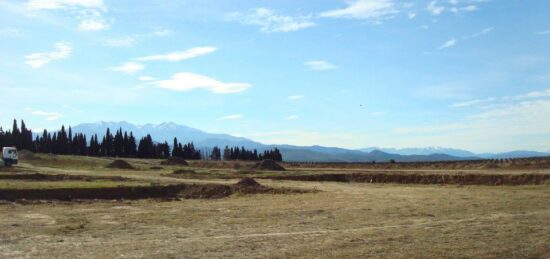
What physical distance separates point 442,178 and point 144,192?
100 ft

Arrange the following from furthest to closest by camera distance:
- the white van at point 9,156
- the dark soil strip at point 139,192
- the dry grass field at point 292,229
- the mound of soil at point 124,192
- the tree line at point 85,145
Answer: the tree line at point 85,145 → the white van at point 9,156 → the dark soil strip at point 139,192 → the mound of soil at point 124,192 → the dry grass field at point 292,229

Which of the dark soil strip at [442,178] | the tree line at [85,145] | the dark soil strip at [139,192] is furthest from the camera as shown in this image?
the tree line at [85,145]

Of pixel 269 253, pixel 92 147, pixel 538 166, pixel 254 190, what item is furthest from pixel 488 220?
pixel 92 147

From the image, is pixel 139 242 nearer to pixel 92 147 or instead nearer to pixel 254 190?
pixel 254 190

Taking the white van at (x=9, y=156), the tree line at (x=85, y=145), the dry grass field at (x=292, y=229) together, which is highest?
the tree line at (x=85, y=145)

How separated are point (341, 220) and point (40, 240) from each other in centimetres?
1108

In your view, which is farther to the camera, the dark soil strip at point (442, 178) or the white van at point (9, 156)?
the white van at point (9, 156)

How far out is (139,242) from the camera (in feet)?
55.2

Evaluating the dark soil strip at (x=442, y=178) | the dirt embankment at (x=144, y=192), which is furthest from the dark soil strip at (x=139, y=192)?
the dark soil strip at (x=442, y=178)

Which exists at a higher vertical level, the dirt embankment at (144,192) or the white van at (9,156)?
the white van at (9,156)

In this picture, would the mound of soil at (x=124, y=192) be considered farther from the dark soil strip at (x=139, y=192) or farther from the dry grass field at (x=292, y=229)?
the dry grass field at (x=292, y=229)

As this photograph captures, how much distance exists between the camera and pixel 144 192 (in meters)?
39.3

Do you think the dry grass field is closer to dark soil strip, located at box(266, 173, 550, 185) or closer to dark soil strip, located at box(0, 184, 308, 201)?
dark soil strip, located at box(0, 184, 308, 201)

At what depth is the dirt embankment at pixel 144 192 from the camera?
114 ft
